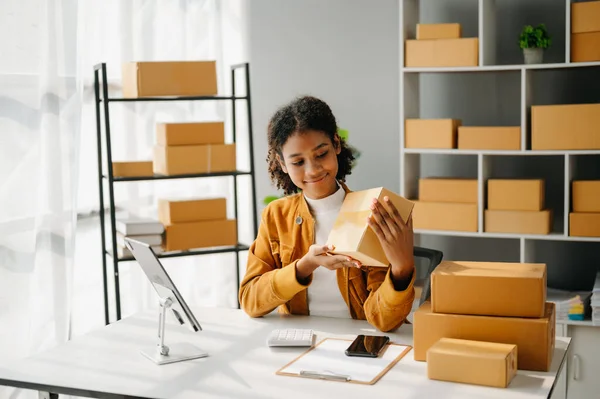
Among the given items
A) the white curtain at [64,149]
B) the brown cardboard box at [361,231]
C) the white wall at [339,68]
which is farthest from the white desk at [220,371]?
the white wall at [339,68]

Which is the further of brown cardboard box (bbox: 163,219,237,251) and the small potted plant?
the small potted plant

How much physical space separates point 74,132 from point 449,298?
6.25 feet

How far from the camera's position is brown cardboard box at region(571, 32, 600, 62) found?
3.43m

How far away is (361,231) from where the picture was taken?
2.03 m

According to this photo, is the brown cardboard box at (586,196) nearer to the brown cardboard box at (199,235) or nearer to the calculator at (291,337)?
the brown cardboard box at (199,235)

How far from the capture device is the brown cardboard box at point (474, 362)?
172 centimetres

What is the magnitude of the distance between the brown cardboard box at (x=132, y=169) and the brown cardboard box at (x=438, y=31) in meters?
1.43

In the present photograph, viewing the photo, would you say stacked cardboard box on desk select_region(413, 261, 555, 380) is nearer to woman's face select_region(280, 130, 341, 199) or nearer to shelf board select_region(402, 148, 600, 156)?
woman's face select_region(280, 130, 341, 199)

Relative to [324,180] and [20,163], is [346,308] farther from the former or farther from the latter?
[20,163]

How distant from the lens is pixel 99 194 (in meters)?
3.46

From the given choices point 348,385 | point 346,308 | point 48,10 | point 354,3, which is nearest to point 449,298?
point 348,385

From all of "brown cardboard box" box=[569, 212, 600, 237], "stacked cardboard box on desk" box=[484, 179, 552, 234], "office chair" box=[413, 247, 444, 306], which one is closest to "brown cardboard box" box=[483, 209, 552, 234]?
"stacked cardboard box on desk" box=[484, 179, 552, 234]

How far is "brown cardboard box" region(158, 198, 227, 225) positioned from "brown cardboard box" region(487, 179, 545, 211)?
127cm

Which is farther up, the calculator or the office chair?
the office chair
